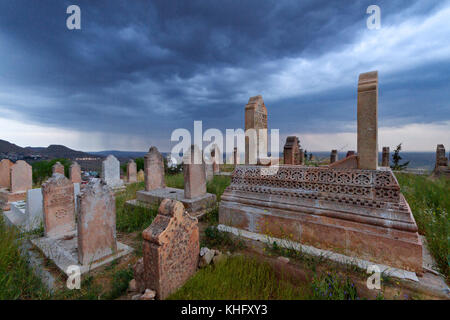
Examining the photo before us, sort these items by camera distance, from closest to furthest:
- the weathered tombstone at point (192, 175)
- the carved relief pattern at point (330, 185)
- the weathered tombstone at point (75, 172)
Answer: the carved relief pattern at point (330, 185)
the weathered tombstone at point (192, 175)
the weathered tombstone at point (75, 172)

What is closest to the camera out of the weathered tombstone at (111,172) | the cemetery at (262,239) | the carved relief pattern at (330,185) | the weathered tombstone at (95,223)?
the cemetery at (262,239)

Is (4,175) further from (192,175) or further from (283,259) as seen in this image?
(283,259)

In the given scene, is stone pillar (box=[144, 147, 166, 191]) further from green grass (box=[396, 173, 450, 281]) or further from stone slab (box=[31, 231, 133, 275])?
green grass (box=[396, 173, 450, 281])

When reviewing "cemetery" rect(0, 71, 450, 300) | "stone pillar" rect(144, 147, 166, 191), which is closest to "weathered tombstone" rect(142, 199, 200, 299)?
"cemetery" rect(0, 71, 450, 300)

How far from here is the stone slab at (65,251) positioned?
9.97ft

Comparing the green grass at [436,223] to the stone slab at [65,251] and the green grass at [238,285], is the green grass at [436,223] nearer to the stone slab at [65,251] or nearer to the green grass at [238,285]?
the green grass at [238,285]

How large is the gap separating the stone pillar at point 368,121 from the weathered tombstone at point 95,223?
461 centimetres

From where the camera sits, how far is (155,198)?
244 inches

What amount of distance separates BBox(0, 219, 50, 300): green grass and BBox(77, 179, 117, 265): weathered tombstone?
0.60 m

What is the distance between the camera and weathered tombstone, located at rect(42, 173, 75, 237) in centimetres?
400

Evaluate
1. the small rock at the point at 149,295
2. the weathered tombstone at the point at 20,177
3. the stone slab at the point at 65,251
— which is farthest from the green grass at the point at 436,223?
the weathered tombstone at the point at 20,177

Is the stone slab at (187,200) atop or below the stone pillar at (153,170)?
below

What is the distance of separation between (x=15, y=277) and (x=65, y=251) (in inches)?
32.3
